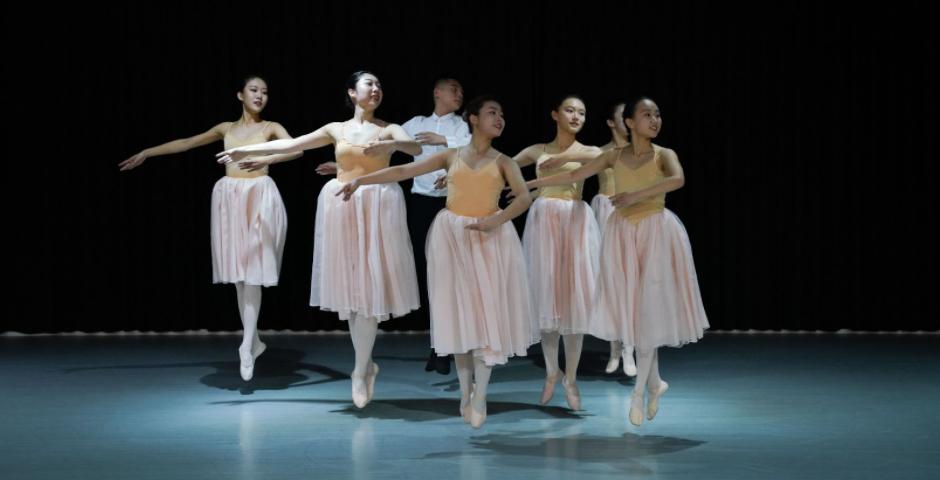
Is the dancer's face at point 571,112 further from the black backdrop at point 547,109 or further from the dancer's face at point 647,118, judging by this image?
the black backdrop at point 547,109

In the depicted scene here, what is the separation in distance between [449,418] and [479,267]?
75 cm

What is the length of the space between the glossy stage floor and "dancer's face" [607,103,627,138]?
4.28 feet

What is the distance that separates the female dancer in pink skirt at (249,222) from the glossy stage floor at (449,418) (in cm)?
50

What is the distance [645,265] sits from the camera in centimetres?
466

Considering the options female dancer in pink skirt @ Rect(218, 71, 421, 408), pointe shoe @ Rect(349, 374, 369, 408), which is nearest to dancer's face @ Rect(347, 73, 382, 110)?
female dancer in pink skirt @ Rect(218, 71, 421, 408)

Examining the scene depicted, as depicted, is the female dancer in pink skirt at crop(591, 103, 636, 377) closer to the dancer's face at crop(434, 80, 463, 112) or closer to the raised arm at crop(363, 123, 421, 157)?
the dancer's face at crop(434, 80, 463, 112)

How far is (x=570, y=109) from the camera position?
209 inches

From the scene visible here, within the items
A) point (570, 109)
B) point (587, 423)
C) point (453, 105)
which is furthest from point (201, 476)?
point (453, 105)

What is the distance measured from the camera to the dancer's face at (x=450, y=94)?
20.5 feet

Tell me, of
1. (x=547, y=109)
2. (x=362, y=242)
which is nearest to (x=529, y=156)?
(x=362, y=242)

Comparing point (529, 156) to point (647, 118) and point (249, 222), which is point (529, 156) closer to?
point (647, 118)

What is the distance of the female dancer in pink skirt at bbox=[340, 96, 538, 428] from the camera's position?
185 inches

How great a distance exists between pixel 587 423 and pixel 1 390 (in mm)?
3001

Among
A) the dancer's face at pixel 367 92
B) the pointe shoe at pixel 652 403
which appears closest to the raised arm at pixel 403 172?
the dancer's face at pixel 367 92
